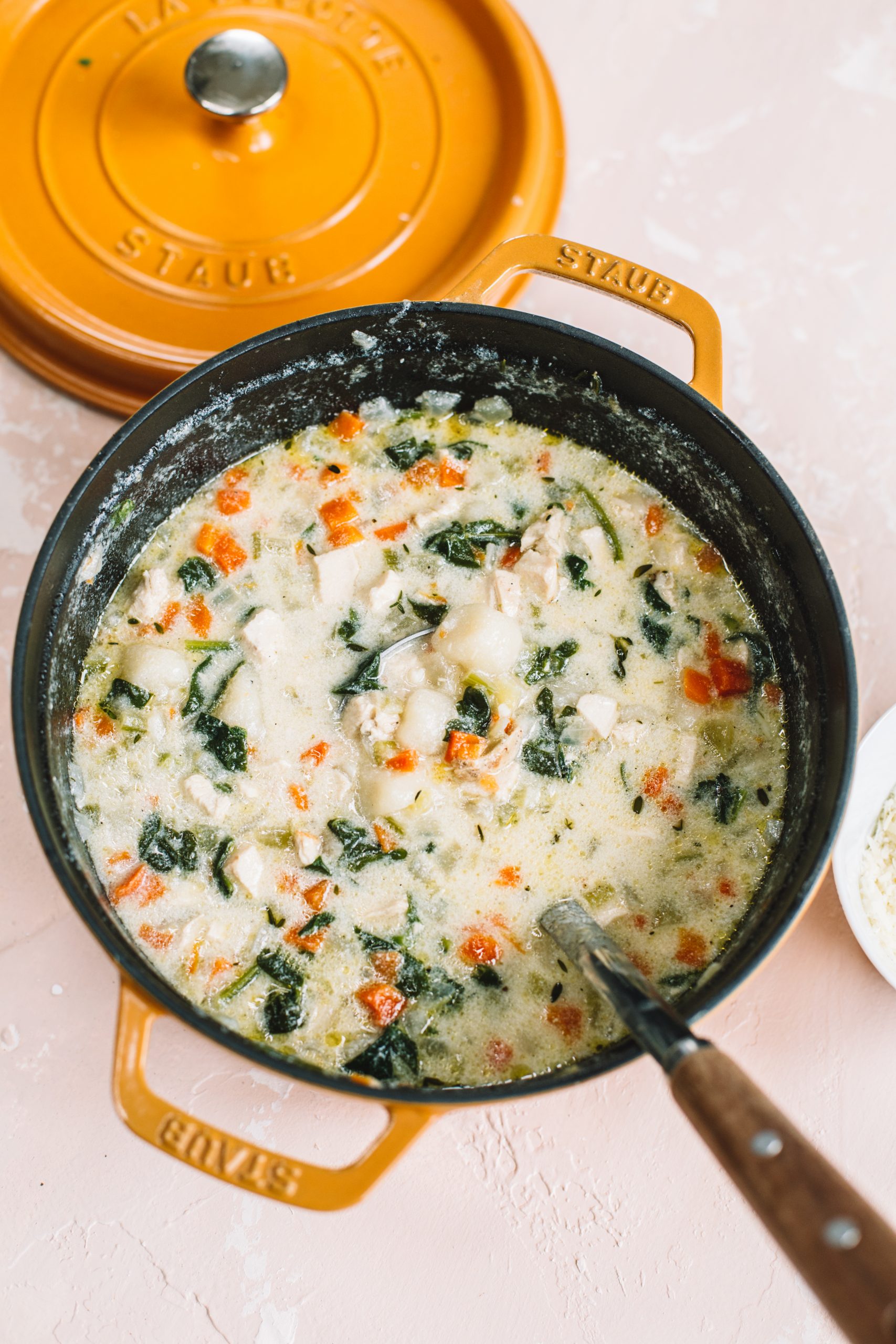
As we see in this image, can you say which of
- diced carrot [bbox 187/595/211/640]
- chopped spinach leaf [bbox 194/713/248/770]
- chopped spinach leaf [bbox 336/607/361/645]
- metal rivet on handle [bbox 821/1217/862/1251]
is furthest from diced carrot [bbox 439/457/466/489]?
metal rivet on handle [bbox 821/1217/862/1251]

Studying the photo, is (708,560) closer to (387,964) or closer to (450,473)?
(450,473)

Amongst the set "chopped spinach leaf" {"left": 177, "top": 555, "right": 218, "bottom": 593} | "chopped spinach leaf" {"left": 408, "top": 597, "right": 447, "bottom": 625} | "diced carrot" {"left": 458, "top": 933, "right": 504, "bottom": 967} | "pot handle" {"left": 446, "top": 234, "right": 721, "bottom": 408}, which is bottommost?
"diced carrot" {"left": 458, "top": 933, "right": 504, "bottom": 967}

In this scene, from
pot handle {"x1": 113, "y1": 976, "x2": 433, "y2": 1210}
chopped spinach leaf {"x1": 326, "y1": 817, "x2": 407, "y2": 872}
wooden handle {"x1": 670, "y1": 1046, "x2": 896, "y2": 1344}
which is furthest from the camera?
chopped spinach leaf {"x1": 326, "y1": 817, "x2": 407, "y2": 872}

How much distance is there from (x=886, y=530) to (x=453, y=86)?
1.50 metres

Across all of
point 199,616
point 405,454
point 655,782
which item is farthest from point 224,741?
point 655,782

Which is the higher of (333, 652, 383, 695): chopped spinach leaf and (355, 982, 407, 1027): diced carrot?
(333, 652, 383, 695): chopped spinach leaf

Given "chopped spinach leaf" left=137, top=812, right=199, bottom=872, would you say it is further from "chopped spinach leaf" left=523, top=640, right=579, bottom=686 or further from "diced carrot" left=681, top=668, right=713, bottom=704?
"diced carrot" left=681, top=668, right=713, bottom=704

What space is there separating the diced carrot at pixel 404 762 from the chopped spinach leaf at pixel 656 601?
60cm

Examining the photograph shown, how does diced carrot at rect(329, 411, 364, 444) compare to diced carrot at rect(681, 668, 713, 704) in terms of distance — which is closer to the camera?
diced carrot at rect(681, 668, 713, 704)

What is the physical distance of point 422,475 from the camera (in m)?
2.31

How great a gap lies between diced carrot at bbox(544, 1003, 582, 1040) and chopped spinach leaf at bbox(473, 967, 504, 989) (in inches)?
4.0

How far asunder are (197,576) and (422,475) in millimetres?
530

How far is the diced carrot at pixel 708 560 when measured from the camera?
2295mm

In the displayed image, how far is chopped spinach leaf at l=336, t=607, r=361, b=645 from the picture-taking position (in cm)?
216
